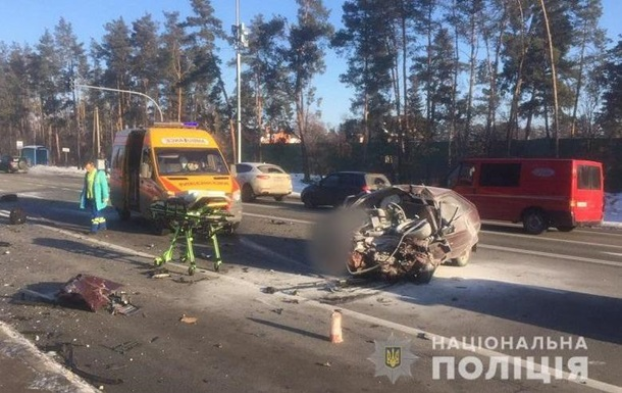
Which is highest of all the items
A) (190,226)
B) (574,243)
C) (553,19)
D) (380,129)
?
(553,19)

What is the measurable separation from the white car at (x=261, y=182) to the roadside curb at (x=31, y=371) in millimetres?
18841

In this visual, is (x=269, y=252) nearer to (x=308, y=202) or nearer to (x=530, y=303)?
(x=530, y=303)

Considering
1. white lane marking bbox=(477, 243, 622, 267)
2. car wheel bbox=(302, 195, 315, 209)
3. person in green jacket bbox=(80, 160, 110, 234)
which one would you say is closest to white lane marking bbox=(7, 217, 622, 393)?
person in green jacket bbox=(80, 160, 110, 234)

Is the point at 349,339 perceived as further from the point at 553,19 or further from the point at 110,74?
the point at 110,74

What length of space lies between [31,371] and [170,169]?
918cm

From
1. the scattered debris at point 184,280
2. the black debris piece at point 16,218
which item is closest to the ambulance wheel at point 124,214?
the black debris piece at point 16,218

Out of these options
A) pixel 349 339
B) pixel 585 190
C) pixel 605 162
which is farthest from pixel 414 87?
pixel 349 339

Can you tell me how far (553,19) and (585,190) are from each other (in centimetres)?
2105

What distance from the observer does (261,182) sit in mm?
25422

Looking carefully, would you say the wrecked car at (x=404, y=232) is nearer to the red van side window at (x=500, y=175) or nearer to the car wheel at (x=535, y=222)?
the car wheel at (x=535, y=222)

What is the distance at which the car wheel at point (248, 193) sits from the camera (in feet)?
84.0

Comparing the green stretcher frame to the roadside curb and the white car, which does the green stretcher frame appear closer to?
the roadside curb

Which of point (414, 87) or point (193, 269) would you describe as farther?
point (414, 87)

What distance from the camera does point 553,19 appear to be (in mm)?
34594
